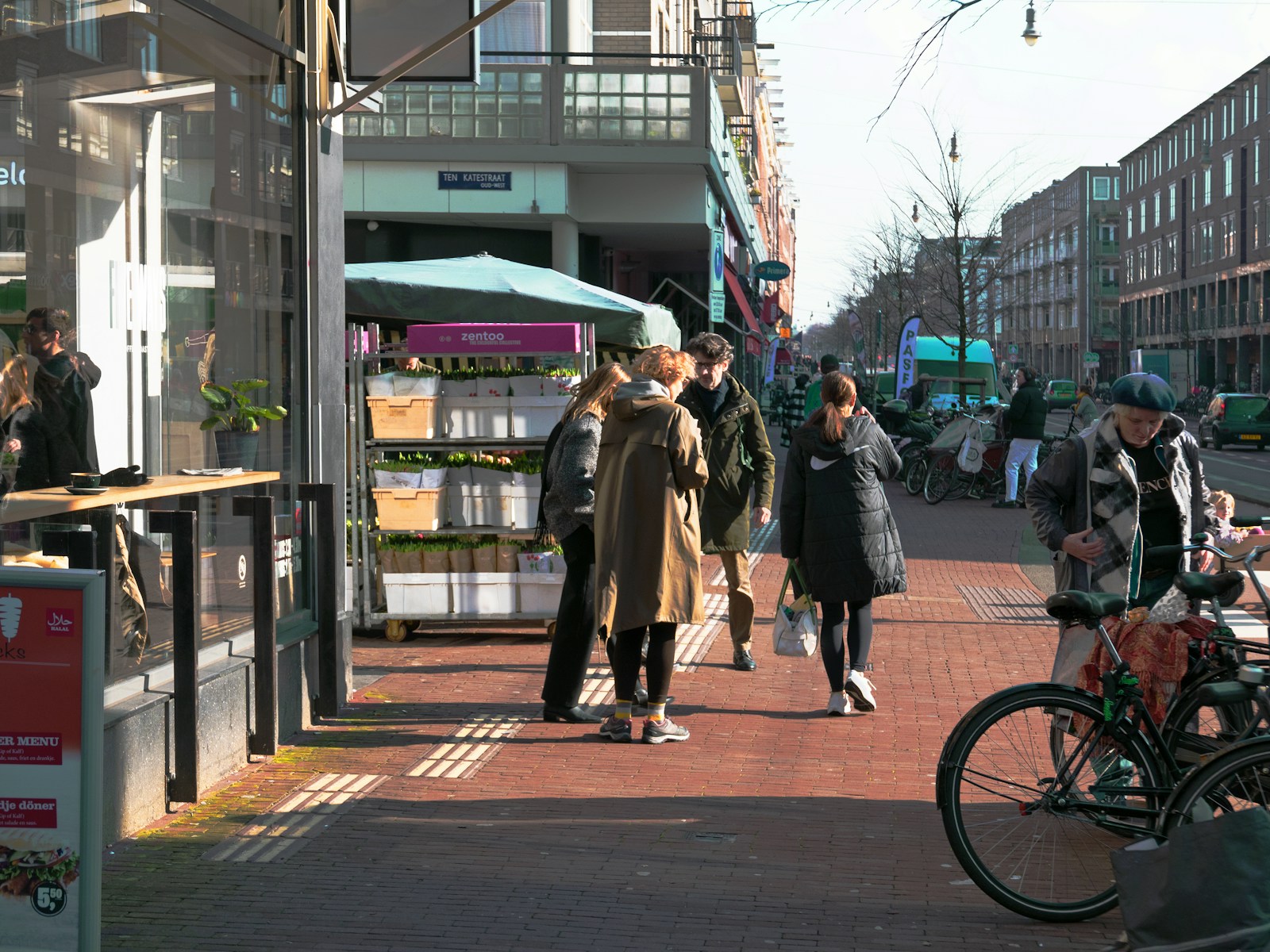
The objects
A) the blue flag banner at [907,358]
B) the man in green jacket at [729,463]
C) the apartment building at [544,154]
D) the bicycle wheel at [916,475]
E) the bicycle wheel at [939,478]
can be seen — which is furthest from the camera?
the blue flag banner at [907,358]

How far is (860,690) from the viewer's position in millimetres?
7551

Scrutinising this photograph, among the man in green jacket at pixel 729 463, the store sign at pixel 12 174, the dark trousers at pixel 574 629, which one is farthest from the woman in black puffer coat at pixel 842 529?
the store sign at pixel 12 174

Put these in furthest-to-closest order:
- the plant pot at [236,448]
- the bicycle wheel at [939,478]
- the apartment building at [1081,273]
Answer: the apartment building at [1081,273]
the bicycle wheel at [939,478]
the plant pot at [236,448]

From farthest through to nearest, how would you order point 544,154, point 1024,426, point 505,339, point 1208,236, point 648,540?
point 1208,236
point 544,154
point 1024,426
point 505,339
point 648,540

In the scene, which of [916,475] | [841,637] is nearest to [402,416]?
[841,637]

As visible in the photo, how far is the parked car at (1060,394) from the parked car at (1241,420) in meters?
31.4

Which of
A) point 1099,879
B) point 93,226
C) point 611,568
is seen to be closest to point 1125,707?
point 1099,879

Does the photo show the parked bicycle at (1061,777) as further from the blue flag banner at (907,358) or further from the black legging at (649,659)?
the blue flag banner at (907,358)

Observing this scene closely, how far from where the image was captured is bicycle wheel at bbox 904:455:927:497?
73.9ft

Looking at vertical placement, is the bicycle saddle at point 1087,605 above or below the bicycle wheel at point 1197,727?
above

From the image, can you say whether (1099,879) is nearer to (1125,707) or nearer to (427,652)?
(1125,707)

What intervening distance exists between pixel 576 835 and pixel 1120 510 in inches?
90.2

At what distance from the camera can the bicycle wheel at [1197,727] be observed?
462cm

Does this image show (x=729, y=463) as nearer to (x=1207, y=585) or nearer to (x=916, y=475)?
(x=1207, y=585)
